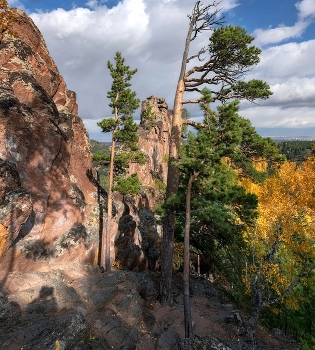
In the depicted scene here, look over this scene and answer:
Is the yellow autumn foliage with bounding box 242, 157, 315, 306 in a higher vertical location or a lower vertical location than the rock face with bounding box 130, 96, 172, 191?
lower

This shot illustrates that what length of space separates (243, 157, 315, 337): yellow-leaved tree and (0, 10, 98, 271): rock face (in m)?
11.1

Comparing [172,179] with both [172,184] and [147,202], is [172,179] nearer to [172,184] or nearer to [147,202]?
[172,184]

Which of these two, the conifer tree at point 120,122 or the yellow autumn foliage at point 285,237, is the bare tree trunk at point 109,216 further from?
the yellow autumn foliage at point 285,237

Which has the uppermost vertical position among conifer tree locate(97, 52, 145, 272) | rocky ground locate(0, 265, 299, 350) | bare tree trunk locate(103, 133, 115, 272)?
conifer tree locate(97, 52, 145, 272)

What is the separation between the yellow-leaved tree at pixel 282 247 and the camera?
41.7ft

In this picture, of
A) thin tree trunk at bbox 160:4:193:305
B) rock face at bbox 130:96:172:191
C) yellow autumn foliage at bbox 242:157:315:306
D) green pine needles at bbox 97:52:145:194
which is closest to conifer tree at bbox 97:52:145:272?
green pine needles at bbox 97:52:145:194

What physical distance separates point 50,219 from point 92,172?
299 inches

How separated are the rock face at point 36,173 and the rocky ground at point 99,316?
152cm

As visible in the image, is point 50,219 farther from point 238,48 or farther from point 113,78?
point 238,48

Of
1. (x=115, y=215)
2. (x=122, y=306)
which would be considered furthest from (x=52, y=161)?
(x=122, y=306)

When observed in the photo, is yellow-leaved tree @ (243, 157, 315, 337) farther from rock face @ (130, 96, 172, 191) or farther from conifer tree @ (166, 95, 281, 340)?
rock face @ (130, 96, 172, 191)

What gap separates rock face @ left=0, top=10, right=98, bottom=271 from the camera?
11.8 meters

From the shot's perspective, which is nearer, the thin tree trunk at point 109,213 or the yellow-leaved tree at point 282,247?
the yellow-leaved tree at point 282,247

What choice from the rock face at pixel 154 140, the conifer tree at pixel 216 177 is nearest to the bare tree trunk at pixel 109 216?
the conifer tree at pixel 216 177
